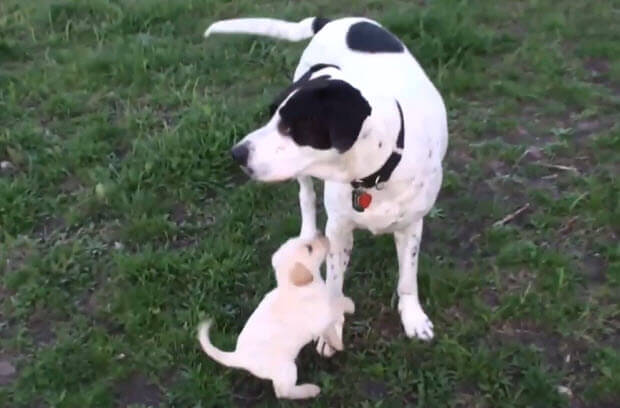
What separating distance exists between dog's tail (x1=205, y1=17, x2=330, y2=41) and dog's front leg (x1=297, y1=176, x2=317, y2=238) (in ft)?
2.01

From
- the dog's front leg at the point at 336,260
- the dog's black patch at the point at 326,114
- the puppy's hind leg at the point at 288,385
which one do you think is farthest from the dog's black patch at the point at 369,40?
the puppy's hind leg at the point at 288,385

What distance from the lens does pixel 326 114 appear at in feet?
8.63

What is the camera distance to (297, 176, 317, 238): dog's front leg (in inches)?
146

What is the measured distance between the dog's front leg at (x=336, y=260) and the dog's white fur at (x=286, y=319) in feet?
0.76

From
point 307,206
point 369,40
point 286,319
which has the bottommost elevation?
point 307,206

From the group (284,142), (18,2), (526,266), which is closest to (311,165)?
(284,142)

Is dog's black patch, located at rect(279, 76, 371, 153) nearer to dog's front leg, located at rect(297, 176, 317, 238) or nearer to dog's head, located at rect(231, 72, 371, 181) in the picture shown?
dog's head, located at rect(231, 72, 371, 181)

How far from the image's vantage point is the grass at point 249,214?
129 inches

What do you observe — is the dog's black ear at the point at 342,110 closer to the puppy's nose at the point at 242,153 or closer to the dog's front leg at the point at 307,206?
the puppy's nose at the point at 242,153

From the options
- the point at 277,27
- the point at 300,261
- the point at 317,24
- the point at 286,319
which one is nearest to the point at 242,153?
the point at 300,261

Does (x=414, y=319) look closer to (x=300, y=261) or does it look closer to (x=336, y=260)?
(x=336, y=260)

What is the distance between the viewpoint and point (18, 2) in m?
5.69

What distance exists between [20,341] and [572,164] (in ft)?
7.92

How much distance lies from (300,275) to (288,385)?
35 cm
